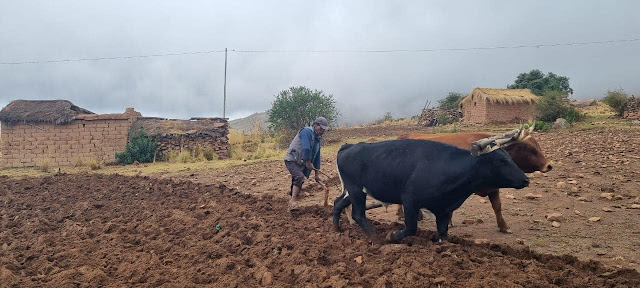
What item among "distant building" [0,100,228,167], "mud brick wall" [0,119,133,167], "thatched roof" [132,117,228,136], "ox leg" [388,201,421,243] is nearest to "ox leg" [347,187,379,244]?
"ox leg" [388,201,421,243]

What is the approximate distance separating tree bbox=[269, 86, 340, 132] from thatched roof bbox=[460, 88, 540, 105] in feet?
28.5

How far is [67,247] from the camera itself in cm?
655

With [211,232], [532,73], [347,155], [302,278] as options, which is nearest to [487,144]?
[347,155]

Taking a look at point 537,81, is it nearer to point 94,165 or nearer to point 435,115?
point 435,115

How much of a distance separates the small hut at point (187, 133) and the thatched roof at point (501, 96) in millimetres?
14856

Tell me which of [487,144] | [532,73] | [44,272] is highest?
[532,73]

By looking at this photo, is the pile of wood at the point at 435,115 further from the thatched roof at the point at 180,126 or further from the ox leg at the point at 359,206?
the ox leg at the point at 359,206

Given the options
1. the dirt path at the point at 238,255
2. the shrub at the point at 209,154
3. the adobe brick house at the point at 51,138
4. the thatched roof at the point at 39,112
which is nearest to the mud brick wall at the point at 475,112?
the shrub at the point at 209,154

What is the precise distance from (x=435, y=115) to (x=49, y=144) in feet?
91.3

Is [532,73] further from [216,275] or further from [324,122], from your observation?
[216,275]

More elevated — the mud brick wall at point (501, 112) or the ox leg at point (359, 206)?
the mud brick wall at point (501, 112)

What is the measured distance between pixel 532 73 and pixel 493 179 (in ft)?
147

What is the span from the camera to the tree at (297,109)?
29594mm

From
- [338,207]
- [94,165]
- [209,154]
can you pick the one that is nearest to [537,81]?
[209,154]
